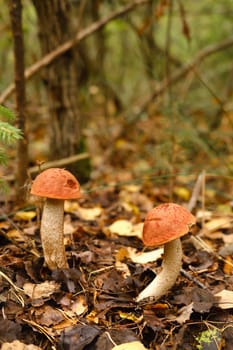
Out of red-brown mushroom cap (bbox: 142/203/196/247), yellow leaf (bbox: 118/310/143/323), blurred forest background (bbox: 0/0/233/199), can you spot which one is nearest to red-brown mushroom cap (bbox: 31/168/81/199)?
red-brown mushroom cap (bbox: 142/203/196/247)

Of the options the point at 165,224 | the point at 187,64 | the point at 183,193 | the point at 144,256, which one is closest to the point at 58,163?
the point at 183,193

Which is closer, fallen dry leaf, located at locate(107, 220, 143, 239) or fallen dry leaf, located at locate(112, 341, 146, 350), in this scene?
fallen dry leaf, located at locate(112, 341, 146, 350)

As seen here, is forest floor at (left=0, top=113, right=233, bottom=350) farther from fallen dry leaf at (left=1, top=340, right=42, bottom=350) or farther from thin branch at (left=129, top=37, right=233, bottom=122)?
thin branch at (left=129, top=37, right=233, bottom=122)

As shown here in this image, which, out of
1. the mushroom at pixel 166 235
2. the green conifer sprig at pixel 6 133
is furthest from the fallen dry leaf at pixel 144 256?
the green conifer sprig at pixel 6 133

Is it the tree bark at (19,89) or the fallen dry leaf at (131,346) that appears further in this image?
the tree bark at (19,89)

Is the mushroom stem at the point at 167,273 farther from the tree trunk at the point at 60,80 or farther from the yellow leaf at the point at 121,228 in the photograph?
the tree trunk at the point at 60,80

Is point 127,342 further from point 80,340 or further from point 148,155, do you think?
point 148,155

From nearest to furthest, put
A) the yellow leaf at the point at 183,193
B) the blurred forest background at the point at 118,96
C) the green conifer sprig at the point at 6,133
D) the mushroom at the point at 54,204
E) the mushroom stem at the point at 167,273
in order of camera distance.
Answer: the green conifer sprig at the point at 6,133, the mushroom at the point at 54,204, the mushroom stem at the point at 167,273, the blurred forest background at the point at 118,96, the yellow leaf at the point at 183,193
